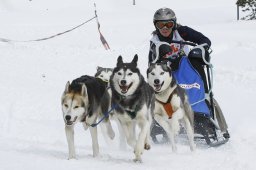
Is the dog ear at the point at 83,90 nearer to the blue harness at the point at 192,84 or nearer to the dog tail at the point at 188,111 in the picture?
→ the dog tail at the point at 188,111

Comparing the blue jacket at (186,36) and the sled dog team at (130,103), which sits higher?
the blue jacket at (186,36)

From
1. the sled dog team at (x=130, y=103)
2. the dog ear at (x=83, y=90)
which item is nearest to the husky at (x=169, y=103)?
the sled dog team at (x=130, y=103)

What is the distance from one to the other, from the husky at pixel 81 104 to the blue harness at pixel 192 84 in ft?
4.00

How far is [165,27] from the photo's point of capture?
6758mm

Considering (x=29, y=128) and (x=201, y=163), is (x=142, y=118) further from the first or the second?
(x=29, y=128)

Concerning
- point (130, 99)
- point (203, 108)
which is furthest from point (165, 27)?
point (130, 99)

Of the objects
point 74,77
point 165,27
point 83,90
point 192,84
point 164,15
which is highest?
point 164,15

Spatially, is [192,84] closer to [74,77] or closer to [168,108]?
[168,108]

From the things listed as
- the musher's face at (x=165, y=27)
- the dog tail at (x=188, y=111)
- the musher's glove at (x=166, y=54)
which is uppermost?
the musher's face at (x=165, y=27)

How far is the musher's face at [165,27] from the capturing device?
671 cm

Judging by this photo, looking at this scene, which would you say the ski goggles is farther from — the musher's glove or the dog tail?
the dog tail

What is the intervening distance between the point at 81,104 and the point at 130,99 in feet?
1.75

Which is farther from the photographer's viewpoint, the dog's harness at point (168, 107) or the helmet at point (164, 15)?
the helmet at point (164, 15)

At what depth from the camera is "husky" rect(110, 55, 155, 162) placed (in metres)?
5.41
